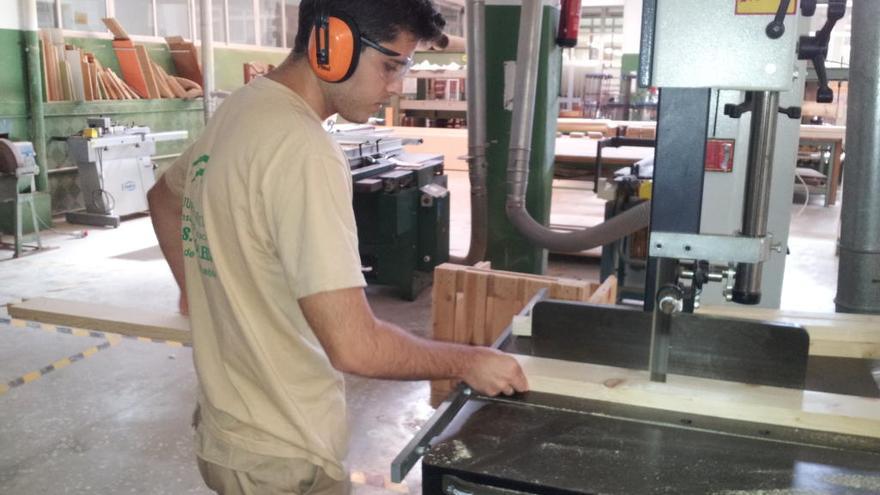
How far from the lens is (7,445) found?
98.0 inches

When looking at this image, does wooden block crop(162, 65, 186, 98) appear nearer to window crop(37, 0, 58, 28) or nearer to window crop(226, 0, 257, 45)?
window crop(37, 0, 58, 28)

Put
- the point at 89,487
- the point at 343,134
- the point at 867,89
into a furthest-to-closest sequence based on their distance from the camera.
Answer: the point at 343,134, the point at 89,487, the point at 867,89

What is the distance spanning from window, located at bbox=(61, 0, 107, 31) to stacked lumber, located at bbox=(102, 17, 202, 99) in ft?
0.75

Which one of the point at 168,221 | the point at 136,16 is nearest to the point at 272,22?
the point at 136,16

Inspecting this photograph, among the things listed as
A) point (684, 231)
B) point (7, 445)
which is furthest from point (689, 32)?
point (7, 445)

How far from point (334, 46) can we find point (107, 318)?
180 cm

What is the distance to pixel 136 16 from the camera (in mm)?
6949

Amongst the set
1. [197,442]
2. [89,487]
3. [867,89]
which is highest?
[867,89]

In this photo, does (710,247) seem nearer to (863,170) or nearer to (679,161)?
(679,161)

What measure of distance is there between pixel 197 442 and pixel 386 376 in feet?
1.36

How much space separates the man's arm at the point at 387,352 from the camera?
40.4 inches

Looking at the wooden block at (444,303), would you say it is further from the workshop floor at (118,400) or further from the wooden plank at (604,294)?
the wooden plank at (604,294)

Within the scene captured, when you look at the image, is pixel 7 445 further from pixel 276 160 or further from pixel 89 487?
pixel 276 160

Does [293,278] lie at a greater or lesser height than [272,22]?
lesser
